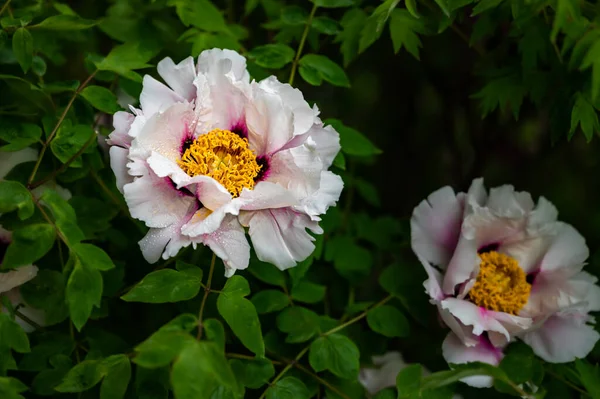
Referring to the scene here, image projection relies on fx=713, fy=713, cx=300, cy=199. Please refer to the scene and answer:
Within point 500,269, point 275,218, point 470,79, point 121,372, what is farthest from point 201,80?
point 470,79

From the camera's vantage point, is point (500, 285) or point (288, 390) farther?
point (500, 285)

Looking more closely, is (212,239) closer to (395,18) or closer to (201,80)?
(201,80)

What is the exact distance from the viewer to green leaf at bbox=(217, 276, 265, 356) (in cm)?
57

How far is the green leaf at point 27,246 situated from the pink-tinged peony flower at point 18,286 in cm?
7

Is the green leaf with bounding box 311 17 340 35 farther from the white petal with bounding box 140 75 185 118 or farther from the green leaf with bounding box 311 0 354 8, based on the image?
the white petal with bounding box 140 75 185 118

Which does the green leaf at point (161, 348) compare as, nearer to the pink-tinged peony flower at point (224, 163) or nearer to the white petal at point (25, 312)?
the pink-tinged peony flower at point (224, 163)

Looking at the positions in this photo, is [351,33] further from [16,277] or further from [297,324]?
[16,277]

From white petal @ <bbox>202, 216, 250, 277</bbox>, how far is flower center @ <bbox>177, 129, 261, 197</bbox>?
5 centimetres

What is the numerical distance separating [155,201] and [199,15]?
0.78 ft

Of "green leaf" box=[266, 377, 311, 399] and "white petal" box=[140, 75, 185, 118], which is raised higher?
"white petal" box=[140, 75, 185, 118]

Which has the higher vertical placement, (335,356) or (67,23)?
Answer: (67,23)

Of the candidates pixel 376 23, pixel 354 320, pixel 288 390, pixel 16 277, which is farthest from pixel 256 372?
pixel 376 23

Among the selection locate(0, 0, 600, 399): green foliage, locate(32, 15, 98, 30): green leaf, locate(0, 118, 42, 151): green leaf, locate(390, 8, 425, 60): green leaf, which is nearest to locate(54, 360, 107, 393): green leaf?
locate(0, 0, 600, 399): green foliage

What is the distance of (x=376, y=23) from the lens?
70 centimetres
